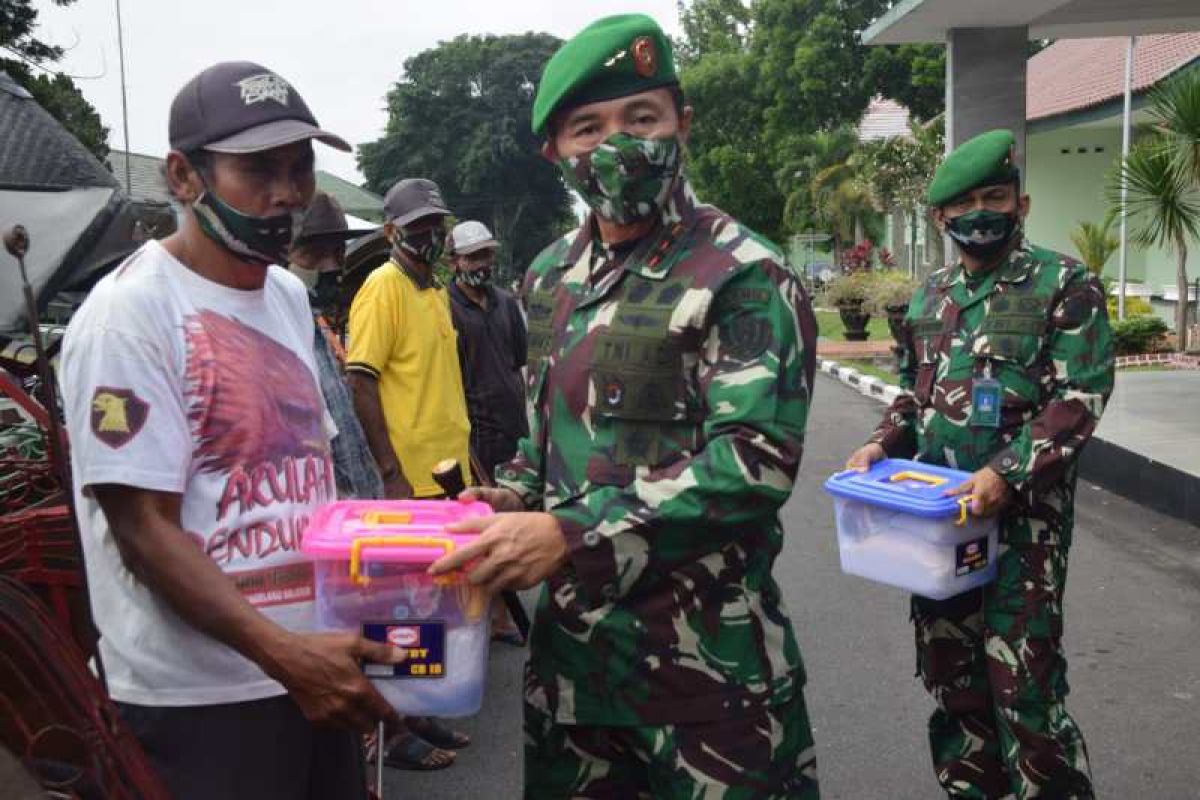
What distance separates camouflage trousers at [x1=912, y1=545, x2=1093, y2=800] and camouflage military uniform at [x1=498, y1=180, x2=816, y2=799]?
1189mm

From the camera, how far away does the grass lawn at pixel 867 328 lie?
71.5 feet

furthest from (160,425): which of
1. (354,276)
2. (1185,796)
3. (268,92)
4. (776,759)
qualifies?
(354,276)

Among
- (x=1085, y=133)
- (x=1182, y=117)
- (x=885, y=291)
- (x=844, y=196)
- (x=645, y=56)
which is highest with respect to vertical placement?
(x=1085, y=133)

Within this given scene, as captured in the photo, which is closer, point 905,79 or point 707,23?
point 905,79

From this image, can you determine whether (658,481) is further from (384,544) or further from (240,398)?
(240,398)

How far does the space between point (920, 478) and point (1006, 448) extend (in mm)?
234

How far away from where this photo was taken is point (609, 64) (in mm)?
2004

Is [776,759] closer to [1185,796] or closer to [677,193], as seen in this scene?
[677,193]

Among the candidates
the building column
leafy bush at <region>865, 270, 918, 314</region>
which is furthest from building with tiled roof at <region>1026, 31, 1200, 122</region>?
the building column

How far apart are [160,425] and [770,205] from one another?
4304cm

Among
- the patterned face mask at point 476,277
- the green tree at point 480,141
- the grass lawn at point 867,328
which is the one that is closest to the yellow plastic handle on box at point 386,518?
the patterned face mask at point 476,277

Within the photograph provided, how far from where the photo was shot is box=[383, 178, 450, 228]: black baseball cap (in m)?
4.70

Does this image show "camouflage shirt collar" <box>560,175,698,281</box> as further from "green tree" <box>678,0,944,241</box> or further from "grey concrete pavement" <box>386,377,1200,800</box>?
"green tree" <box>678,0,944,241</box>

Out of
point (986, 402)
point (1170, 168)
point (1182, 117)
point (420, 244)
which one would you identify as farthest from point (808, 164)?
point (986, 402)
